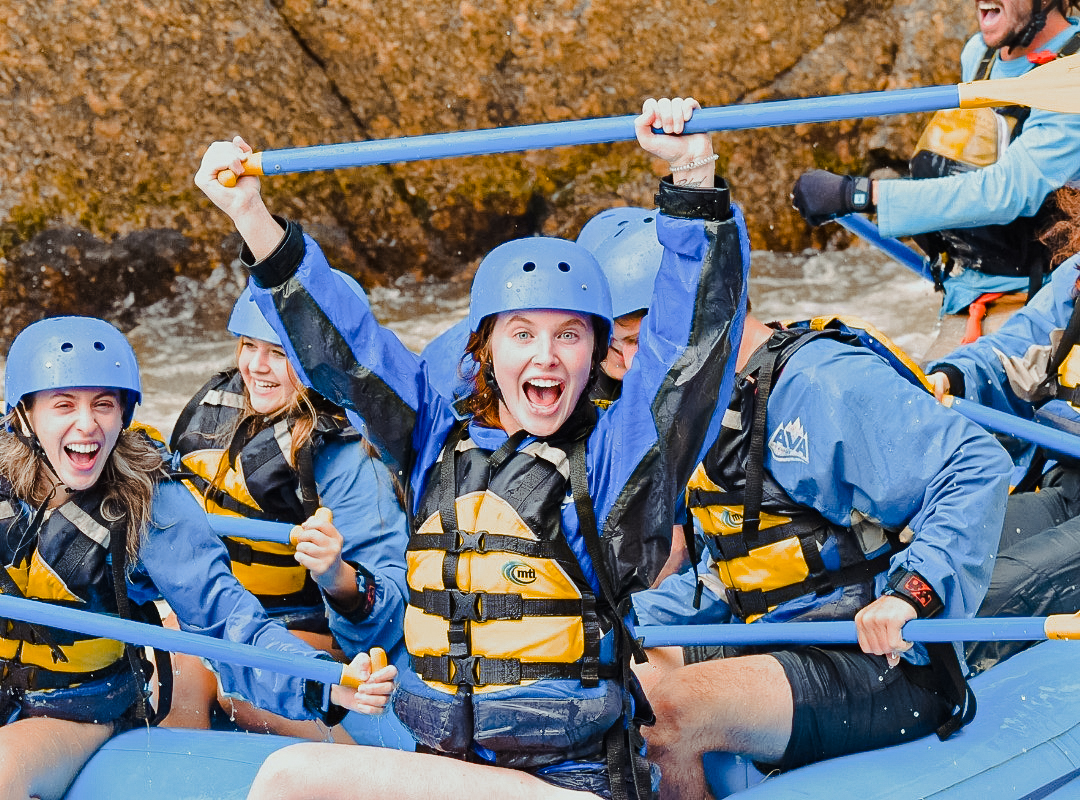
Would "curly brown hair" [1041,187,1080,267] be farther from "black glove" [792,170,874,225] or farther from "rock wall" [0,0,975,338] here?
"rock wall" [0,0,975,338]

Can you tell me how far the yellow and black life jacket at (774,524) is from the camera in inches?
113

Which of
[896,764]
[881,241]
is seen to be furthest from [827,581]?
[881,241]

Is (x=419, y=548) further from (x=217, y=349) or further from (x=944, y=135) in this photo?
(x=217, y=349)

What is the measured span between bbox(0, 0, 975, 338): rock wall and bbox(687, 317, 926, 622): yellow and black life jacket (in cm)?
485

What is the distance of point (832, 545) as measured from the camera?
288 cm

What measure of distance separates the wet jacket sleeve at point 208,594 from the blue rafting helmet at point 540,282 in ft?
2.77

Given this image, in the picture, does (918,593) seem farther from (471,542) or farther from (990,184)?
(990,184)

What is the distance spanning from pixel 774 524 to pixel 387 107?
212 inches

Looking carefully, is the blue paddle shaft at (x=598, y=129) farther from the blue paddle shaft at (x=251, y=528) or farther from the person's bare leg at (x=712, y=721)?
the blue paddle shaft at (x=251, y=528)

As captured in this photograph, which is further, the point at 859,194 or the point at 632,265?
the point at 859,194

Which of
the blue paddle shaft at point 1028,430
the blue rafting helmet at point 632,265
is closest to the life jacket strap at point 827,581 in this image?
the blue rafting helmet at point 632,265

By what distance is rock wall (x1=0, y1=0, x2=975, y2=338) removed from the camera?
7.33m

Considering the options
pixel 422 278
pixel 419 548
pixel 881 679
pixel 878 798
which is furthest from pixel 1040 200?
pixel 422 278

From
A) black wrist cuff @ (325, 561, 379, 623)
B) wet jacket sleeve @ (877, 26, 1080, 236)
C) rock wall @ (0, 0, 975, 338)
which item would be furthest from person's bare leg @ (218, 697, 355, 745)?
rock wall @ (0, 0, 975, 338)
